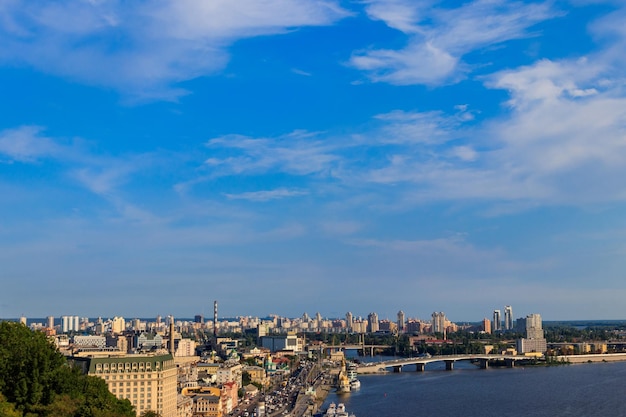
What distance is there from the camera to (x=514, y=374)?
34781 mm

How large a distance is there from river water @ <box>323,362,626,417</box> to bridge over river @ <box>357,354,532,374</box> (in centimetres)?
88

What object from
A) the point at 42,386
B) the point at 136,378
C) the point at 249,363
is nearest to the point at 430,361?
the point at 249,363

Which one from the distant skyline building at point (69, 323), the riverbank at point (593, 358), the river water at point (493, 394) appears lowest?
the riverbank at point (593, 358)

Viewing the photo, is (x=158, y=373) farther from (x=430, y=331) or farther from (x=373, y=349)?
(x=430, y=331)

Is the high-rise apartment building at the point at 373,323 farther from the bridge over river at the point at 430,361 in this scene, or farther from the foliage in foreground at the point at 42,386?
the foliage in foreground at the point at 42,386

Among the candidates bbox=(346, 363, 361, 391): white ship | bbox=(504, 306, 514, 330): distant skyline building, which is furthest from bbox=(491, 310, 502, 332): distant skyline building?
bbox=(346, 363, 361, 391): white ship

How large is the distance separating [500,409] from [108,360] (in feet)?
35.6

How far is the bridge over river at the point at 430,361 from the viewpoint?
37753mm

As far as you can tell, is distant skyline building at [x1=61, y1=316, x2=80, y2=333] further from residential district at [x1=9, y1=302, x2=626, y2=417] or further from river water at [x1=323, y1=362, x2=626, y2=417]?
river water at [x1=323, y1=362, x2=626, y2=417]

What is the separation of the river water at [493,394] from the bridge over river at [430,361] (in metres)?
0.88

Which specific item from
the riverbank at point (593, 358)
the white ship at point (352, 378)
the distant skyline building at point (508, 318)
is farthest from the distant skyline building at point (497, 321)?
the white ship at point (352, 378)

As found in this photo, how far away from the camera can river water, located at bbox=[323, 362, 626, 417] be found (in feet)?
67.8

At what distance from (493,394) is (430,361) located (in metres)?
15.5

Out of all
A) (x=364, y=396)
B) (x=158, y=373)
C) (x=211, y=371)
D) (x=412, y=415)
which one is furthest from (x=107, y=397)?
(x=211, y=371)
